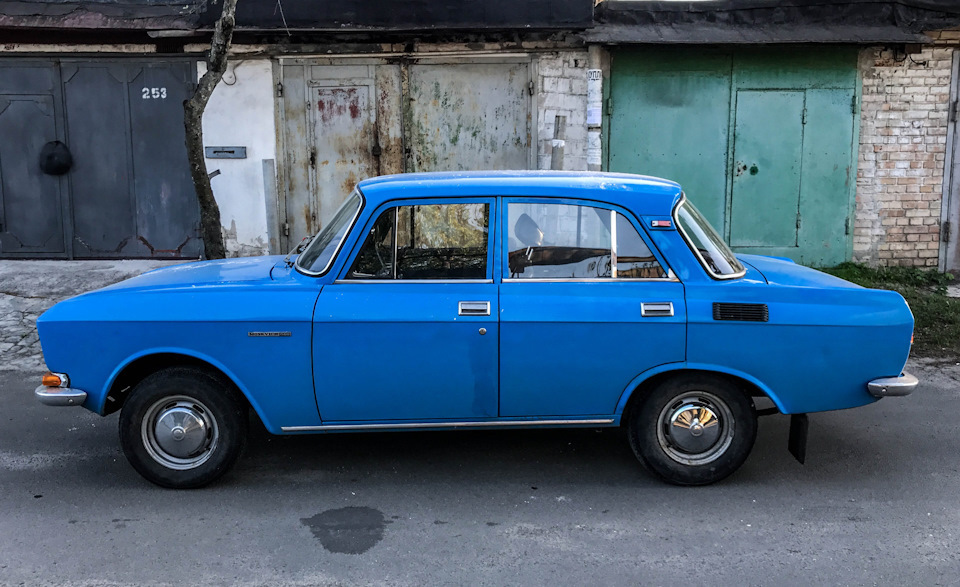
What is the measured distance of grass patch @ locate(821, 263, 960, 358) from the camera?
8086 mm

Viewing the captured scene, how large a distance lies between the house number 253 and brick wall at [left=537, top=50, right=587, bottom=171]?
15.7ft

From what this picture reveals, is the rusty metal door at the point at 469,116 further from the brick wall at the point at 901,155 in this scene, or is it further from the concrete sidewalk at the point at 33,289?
the brick wall at the point at 901,155

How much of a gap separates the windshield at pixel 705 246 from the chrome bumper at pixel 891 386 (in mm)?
903

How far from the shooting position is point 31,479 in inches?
196

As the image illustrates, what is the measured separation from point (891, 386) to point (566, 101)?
23.6 feet

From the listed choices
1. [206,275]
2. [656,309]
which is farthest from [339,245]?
[656,309]

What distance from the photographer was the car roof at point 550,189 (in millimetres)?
4762

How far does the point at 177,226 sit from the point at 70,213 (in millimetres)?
1400

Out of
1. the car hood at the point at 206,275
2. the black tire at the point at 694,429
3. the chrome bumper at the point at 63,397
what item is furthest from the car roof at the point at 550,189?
the chrome bumper at the point at 63,397

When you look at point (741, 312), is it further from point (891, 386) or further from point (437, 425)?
point (437, 425)

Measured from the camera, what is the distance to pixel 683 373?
475cm

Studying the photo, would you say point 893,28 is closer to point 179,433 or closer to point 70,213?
point 179,433

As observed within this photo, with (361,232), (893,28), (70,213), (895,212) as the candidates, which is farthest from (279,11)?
(895,212)

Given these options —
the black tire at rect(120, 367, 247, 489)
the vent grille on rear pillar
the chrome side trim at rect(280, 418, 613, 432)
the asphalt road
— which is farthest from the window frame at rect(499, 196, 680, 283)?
the black tire at rect(120, 367, 247, 489)
